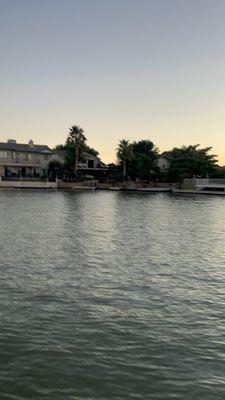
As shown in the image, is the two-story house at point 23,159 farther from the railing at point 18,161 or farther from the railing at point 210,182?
the railing at point 210,182

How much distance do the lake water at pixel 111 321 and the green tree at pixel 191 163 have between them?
3282 inches

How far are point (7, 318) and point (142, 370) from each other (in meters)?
4.45

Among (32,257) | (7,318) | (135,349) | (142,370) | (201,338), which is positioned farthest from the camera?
(32,257)

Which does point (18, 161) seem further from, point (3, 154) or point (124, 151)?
point (124, 151)

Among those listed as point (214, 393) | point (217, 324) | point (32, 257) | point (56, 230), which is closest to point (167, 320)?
point (217, 324)

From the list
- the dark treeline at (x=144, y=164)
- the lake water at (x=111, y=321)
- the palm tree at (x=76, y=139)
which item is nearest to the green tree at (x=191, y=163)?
the dark treeline at (x=144, y=164)

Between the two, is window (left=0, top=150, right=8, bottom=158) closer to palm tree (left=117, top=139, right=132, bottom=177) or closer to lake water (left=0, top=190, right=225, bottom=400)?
palm tree (left=117, top=139, right=132, bottom=177)

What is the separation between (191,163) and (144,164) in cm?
1936

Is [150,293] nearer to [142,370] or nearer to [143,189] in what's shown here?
[142,370]

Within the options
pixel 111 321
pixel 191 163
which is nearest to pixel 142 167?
pixel 191 163

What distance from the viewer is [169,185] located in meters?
112

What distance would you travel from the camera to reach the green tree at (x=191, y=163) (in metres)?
107

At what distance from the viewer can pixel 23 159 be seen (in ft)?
379

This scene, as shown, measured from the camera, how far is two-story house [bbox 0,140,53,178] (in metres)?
111
